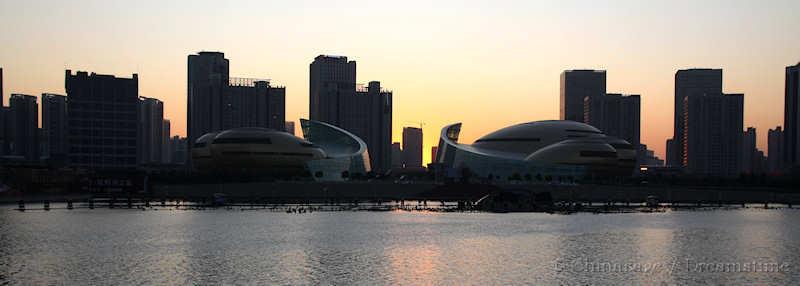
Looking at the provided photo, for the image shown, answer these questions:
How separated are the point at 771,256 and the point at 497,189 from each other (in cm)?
10015

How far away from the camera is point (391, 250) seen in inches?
2849

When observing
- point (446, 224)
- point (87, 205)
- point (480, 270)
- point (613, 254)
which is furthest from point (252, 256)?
point (87, 205)

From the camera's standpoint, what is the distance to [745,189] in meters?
173

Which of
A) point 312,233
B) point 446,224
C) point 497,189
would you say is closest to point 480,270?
point 312,233

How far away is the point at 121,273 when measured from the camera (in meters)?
57.8

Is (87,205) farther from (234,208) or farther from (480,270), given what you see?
(480,270)

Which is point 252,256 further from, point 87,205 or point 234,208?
point 87,205

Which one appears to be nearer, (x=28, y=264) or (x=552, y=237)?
(x=28, y=264)

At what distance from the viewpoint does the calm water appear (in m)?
57.4

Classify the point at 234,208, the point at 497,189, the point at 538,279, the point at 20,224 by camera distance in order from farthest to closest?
1. the point at 497,189
2. the point at 234,208
3. the point at 20,224
4. the point at 538,279

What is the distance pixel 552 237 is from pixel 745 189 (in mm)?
102338

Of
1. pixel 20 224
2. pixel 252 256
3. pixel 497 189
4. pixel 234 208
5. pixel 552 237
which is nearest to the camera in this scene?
pixel 252 256

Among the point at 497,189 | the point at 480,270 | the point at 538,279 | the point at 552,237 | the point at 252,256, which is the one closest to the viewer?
the point at 538,279

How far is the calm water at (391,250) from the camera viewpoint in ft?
188
